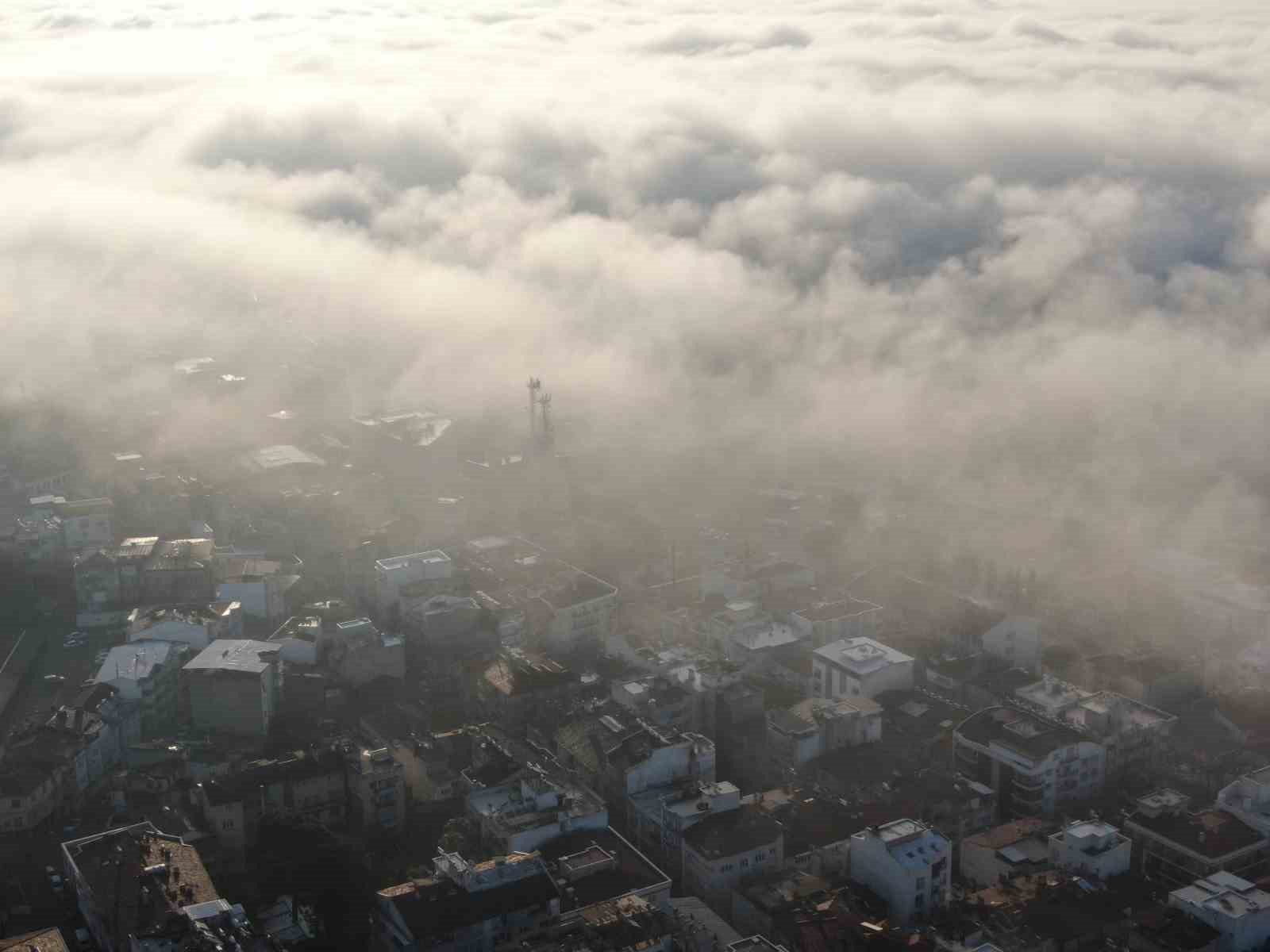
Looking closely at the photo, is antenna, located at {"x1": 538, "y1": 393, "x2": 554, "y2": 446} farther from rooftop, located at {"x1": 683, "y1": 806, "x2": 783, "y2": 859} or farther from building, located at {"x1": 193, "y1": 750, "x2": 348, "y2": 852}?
rooftop, located at {"x1": 683, "y1": 806, "x2": 783, "y2": 859}

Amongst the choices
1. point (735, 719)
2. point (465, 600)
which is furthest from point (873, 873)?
point (465, 600)

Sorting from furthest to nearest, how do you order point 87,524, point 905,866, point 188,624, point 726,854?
point 87,524, point 188,624, point 726,854, point 905,866

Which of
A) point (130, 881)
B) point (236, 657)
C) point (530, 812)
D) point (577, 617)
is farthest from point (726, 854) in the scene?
point (236, 657)

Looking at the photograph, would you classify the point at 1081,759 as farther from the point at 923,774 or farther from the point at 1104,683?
the point at 1104,683

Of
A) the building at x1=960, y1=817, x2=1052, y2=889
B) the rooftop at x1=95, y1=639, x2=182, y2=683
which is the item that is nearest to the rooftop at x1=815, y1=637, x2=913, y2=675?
the building at x1=960, y1=817, x2=1052, y2=889

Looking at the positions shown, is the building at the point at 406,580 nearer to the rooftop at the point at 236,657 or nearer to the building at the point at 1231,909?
the rooftop at the point at 236,657

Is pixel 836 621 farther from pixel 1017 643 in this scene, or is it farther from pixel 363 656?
pixel 363 656

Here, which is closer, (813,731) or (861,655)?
(813,731)
